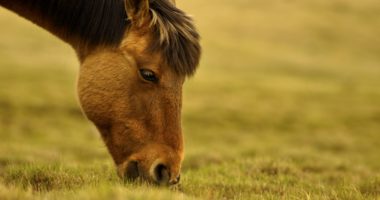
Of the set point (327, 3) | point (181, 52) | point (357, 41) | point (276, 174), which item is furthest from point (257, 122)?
point (327, 3)

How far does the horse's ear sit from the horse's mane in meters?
0.08

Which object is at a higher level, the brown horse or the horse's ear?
the horse's ear

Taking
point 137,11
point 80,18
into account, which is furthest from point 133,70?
point 80,18

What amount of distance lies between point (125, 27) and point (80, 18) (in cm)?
51

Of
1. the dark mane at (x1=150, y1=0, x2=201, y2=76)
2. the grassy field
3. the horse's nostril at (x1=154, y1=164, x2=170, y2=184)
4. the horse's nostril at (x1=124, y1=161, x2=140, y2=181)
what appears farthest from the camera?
the grassy field

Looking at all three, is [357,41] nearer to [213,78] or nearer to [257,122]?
[213,78]

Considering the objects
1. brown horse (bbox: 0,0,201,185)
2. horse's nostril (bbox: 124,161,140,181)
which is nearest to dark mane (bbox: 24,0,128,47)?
brown horse (bbox: 0,0,201,185)

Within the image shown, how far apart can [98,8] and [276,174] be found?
159 inches

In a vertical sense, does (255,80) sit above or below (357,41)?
below

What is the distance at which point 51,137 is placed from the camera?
76.7 feet

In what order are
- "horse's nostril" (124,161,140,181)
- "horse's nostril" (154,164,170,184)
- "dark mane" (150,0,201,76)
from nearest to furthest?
"horse's nostril" (154,164,170,184)
"horse's nostril" (124,161,140,181)
"dark mane" (150,0,201,76)

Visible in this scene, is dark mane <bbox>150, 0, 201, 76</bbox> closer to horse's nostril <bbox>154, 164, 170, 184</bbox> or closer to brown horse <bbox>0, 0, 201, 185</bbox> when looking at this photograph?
brown horse <bbox>0, 0, 201, 185</bbox>

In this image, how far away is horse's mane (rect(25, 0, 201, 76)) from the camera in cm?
564

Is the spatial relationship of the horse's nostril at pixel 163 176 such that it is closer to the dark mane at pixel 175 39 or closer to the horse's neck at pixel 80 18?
the dark mane at pixel 175 39
